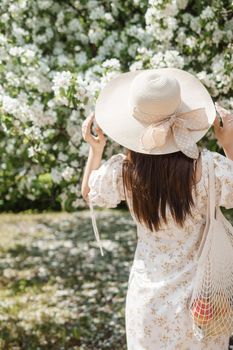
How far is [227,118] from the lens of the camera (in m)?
2.73

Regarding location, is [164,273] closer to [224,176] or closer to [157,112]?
[224,176]

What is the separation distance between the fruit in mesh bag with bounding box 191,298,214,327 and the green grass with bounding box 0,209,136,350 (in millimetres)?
2420

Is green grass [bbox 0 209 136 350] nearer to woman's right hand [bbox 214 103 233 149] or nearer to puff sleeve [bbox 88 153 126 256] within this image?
puff sleeve [bbox 88 153 126 256]

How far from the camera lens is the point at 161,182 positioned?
262cm

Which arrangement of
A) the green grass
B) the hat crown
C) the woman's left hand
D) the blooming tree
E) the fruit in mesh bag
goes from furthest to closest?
the green grass < the blooming tree < the woman's left hand < the fruit in mesh bag < the hat crown

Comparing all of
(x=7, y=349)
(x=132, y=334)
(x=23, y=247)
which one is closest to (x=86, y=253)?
(x=23, y=247)

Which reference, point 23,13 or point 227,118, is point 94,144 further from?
point 23,13

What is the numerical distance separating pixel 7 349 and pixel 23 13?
245 centimetres

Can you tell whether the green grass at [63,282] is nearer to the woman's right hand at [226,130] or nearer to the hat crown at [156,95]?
the woman's right hand at [226,130]

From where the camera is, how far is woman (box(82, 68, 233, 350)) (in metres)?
2.60

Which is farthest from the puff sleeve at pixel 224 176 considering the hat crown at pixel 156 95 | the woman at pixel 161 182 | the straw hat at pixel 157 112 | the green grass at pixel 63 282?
the green grass at pixel 63 282

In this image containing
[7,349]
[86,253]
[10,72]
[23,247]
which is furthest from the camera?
[23,247]

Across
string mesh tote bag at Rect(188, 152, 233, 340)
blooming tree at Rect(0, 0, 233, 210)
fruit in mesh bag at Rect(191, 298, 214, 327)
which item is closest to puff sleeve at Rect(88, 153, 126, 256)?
Result: string mesh tote bag at Rect(188, 152, 233, 340)

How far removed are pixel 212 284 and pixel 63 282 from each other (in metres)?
4.25
